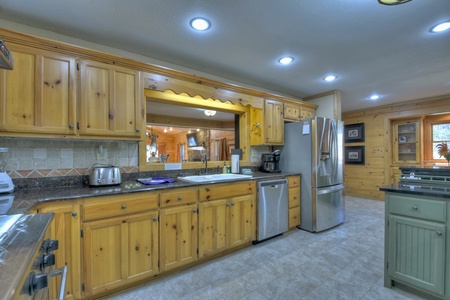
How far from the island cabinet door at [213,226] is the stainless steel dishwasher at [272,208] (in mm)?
555

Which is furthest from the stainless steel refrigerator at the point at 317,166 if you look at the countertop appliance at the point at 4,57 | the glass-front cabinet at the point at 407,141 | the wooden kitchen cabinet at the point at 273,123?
the countertop appliance at the point at 4,57

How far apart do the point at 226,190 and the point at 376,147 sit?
482 centimetres

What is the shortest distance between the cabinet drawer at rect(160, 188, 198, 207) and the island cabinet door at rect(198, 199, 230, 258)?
0.15 metres

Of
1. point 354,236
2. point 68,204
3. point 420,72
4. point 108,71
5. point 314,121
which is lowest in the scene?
point 354,236

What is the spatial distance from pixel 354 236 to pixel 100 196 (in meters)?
3.29

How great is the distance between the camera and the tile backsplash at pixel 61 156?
1.90m

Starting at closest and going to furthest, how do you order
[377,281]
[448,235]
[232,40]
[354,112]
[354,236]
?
1. [448,235]
2. [377,281]
3. [232,40]
4. [354,236]
5. [354,112]

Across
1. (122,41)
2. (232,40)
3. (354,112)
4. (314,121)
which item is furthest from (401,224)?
(354,112)

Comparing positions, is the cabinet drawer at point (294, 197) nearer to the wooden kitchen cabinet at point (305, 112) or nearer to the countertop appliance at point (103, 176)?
the wooden kitchen cabinet at point (305, 112)

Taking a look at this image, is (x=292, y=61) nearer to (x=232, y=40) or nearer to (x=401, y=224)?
(x=232, y=40)

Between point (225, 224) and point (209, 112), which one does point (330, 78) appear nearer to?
point (209, 112)

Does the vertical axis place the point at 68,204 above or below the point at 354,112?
below

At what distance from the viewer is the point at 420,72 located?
3.12 meters

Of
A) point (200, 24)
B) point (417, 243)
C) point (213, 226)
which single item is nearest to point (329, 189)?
point (417, 243)
